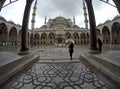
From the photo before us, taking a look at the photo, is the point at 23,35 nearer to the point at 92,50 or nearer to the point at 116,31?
the point at 92,50

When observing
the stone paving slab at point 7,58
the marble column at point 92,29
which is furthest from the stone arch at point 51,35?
the stone paving slab at point 7,58

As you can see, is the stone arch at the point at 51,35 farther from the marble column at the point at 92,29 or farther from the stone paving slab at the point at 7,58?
the stone paving slab at the point at 7,58

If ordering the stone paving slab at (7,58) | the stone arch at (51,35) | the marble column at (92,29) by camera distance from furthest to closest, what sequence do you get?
the stone arch at (51,35)
the marble column at (92,29)
the stone paving slab at (7,58)

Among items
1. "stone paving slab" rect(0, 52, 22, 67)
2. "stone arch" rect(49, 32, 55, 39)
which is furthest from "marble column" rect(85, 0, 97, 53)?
"stone arch" rect(49, 32, 55, 39)

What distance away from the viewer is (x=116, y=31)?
104 ft

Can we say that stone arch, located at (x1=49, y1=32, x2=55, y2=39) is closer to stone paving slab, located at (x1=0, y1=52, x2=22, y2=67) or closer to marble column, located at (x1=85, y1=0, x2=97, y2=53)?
marble column, located at (x1=85, y1=0, x2=97, y2=53)

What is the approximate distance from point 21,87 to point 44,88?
2.30ft

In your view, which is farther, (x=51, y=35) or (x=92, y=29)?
(x=51, y=35)

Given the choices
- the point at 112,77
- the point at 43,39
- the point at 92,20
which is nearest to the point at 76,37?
the point at 43,39

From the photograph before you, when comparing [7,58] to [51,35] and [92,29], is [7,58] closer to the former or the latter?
[92,29]

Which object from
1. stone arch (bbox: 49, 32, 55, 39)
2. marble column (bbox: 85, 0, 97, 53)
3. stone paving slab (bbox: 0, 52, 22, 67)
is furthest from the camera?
stone arch (bbox: 49, 32, 55, 39)

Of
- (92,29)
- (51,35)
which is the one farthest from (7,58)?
(51,35)

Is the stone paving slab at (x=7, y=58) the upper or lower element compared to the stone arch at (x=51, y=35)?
lower

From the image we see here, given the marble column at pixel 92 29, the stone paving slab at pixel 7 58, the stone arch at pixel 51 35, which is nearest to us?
the stone paving slab at pixel 7 58
